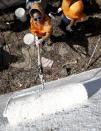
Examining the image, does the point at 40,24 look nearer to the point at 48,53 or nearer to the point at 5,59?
the point at 48,53

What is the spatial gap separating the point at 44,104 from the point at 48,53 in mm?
2887

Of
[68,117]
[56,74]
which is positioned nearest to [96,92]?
[68,117]

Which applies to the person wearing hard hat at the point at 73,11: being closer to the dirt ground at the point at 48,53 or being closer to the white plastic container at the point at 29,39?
the dirt ground at the point at 48,53

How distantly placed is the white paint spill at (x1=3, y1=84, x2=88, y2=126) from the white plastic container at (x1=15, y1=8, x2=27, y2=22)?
3435 mm

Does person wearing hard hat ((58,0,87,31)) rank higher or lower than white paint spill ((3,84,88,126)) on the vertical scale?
lower

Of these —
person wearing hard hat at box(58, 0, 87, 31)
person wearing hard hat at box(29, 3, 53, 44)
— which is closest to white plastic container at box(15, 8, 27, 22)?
person wearing hard hat at box(29, 3, 53, 44)

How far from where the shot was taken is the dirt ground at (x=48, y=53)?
22.7 ft

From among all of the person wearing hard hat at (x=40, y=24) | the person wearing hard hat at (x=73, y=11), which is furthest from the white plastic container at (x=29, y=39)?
the person wearing hard hat at (x=73, y=11)

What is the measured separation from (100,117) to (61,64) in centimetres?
291

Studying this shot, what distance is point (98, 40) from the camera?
24.1ft

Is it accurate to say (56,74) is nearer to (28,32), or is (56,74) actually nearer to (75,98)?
(28,32)

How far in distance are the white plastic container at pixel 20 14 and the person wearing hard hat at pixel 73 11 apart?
0.89 metres

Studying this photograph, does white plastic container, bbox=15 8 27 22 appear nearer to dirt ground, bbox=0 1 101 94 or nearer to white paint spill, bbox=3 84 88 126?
dirt ground, bbox=0 1 101 94

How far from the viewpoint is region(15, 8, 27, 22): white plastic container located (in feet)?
25.4
